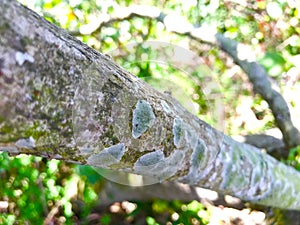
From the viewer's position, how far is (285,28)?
2.72 metres

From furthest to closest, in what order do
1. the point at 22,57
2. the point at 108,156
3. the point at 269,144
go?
the point at 269,144, the point at 108,156, the point at 22,57

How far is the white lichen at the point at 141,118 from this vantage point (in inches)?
23.3

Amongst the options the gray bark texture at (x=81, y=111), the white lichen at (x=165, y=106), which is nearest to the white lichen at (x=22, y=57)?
the gray bark texture at (x=81, y=111)

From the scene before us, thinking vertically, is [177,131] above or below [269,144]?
below

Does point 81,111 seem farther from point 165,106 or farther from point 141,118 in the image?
point 165,106

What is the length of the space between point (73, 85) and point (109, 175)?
763 mm

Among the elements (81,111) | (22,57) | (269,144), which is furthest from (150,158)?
(269,144)

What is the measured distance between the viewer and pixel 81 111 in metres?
0.49

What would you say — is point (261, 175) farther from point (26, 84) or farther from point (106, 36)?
point (106, 36)

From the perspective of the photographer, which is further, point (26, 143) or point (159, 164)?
point (159, 164)

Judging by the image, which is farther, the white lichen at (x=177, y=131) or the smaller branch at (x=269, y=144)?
the smaller branch at (x=269, y=144)

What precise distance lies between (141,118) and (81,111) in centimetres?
13

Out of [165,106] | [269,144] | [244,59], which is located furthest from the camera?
[269,144]

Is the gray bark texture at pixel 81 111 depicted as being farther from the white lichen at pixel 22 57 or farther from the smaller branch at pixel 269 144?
the smaller branch at pixel 269 144
